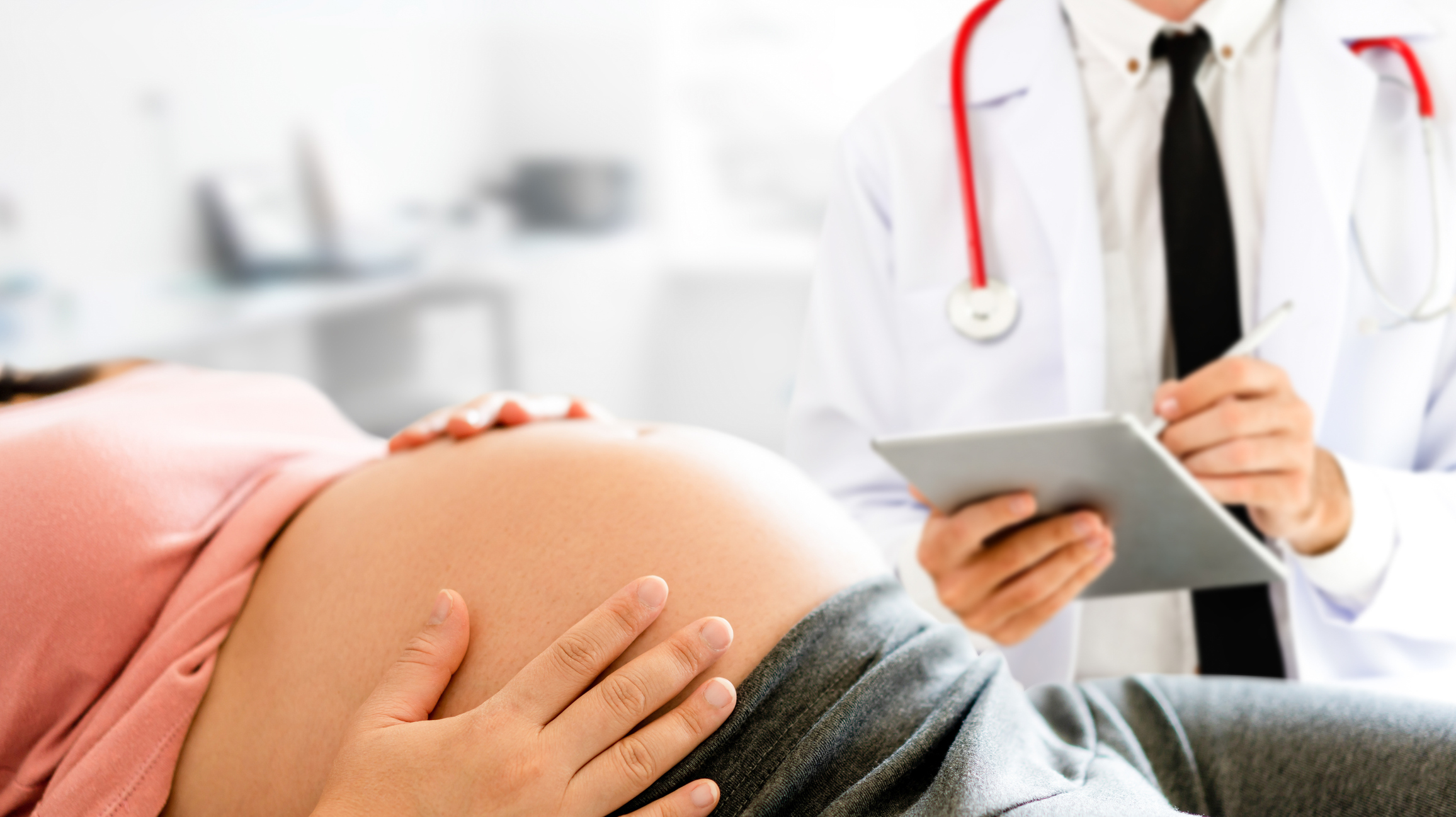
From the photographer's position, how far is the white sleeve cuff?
86 cm

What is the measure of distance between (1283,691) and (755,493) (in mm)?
397

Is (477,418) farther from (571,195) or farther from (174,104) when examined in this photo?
(571,195)

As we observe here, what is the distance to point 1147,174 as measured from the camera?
1.04 meters

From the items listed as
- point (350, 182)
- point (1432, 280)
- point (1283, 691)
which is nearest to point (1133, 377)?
point (1432, 280)

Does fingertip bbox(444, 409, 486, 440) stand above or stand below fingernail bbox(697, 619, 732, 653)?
A: above

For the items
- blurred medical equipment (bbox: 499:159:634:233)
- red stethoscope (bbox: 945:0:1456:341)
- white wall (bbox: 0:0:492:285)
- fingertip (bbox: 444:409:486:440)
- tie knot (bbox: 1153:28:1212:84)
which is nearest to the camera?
fingertip (bbox: 444:409:486:440)

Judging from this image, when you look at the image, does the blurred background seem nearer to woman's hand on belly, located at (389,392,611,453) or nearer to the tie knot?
woman's hand on belly, located at (389,392,611,453)

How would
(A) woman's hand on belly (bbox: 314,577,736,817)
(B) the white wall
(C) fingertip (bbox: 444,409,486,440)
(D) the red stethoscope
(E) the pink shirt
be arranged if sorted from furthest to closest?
(B) the white wall
(D) the red stethoscope
(C) fingertip (bbox: 444,409,486,440)
(E) the pink shirt
(A) woman's hand on belly (bbox: 314,577,736,817)

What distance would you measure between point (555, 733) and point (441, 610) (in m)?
0.12

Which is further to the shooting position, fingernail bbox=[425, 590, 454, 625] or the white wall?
the white wall

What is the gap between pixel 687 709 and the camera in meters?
Result: 0.53

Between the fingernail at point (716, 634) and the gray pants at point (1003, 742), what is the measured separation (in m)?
0.03

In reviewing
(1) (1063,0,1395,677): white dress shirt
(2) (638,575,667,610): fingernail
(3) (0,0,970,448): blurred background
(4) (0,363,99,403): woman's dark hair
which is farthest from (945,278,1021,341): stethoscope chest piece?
(3) (0,0,970,448): blurred background

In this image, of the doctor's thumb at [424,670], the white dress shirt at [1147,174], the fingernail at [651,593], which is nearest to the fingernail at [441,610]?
the doctor's thumb at [424,670]
